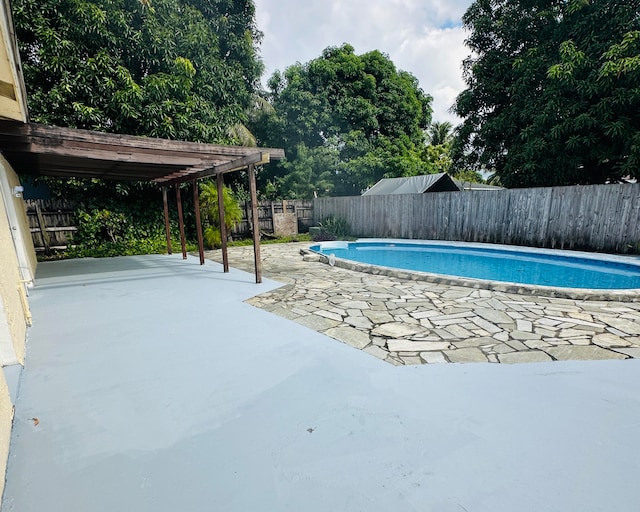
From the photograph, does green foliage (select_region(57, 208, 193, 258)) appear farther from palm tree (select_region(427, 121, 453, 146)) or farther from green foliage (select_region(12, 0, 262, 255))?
palm tree (select_region(427, 121, 453, 146))

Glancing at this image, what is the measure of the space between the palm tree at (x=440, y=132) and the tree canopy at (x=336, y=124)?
28.9ft

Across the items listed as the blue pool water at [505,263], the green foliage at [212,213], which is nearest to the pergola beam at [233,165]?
the green foliage at [212,213]

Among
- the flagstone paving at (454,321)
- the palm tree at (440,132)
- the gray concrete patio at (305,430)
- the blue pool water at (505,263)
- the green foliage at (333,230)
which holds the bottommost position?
the blue pool water at (505,263)

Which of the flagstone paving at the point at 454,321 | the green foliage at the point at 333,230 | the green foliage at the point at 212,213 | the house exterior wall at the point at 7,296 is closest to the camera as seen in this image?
the house exterior wall at the point at 7,296

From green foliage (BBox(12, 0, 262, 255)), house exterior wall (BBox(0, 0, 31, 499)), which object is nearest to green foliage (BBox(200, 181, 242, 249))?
green foliage (BBox(12, 0, 262, 255))

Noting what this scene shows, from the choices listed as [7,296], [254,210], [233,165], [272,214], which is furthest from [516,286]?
[272,214]

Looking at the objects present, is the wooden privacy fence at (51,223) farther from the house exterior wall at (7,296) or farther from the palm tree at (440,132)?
the palm tree at (440,132)

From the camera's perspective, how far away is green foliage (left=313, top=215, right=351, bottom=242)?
38.6 feet

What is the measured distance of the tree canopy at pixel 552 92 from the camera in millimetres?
8094

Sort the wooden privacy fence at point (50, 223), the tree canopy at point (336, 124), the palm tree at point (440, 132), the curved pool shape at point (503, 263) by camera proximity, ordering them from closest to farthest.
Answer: the curved pool shape at point (503, 263)
the wooden privacy fence at point (50, 223)
the tree canopy at point (336, 124)
the palm tree at point (440, 132)

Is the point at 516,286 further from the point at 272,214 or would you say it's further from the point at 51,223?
the point at 51,223

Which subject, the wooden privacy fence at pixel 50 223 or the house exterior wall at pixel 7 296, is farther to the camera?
the wooden privacy fence at pixel 50 223

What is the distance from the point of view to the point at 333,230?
40.2 feet

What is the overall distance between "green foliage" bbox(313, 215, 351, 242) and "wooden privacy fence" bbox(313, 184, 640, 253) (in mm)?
382
